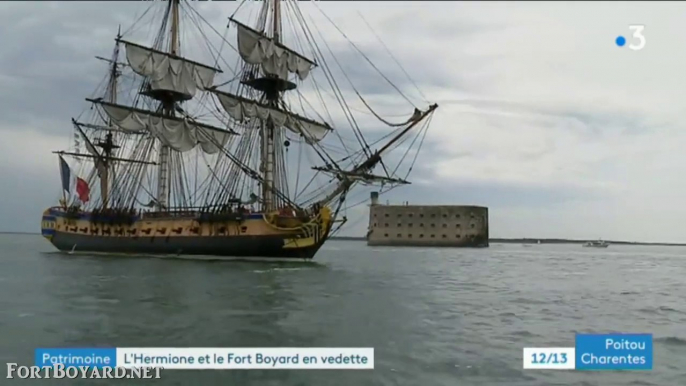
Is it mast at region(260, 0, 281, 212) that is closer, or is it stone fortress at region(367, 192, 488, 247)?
mast at region(260, 0, 281, 212)

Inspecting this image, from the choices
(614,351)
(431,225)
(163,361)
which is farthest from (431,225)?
(163,361)

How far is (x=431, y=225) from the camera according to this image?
91.4 meters

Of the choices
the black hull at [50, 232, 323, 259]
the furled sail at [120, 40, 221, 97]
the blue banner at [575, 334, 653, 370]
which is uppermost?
the furled sail at [120, 40, 221, 97]

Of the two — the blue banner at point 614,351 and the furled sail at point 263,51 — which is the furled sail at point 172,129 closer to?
the furled sail at point 263,51

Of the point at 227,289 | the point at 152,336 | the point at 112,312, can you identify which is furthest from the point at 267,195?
the point at 152,336

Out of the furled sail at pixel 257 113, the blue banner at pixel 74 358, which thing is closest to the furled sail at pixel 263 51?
the furled sail at pixel 257 113

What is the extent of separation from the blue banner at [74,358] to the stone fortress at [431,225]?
81982 millimetres

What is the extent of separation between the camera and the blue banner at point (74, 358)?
7898 mm

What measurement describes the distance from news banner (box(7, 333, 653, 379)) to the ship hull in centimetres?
2719

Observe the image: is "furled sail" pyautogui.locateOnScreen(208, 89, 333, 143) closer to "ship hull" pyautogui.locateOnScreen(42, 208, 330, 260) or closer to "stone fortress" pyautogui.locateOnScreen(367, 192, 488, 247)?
"ship hull" pyautogui.locateOnScreen(42, 208, 330, 260)

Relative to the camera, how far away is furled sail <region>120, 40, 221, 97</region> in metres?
45.8

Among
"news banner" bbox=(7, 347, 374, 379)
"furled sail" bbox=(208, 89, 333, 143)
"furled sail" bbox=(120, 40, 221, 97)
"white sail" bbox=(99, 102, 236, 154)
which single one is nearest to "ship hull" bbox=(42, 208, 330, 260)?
"white sail" bbox=(99, 102, 236, 154)

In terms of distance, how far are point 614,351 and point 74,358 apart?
742 cm

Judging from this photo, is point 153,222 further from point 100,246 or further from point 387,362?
point 387,362
